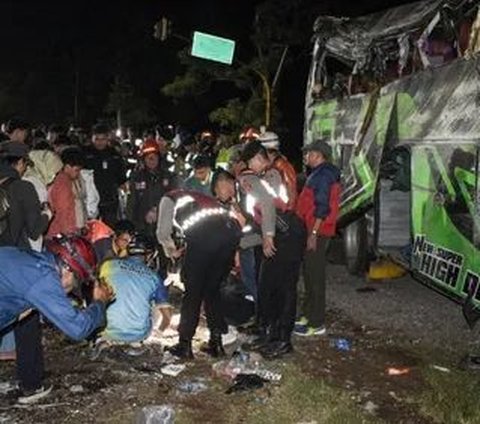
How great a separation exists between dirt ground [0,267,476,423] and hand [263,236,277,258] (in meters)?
0.91

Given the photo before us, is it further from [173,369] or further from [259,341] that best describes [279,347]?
[173,369]

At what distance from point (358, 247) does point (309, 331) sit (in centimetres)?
280

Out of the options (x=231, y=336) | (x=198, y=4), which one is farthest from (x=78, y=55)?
(x=231, y=336)

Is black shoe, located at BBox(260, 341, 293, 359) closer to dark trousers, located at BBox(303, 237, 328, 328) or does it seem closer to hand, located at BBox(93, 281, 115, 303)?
dark trousers, located at BBox(303, 237, 328, 328)

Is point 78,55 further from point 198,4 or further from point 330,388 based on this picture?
point 330,388

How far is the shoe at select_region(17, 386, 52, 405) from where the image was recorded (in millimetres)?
→ 5090

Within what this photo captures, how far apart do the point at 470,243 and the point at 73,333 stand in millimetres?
3740

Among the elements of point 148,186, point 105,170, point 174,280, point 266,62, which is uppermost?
→ point 266,62

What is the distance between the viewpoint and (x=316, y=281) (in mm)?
6957

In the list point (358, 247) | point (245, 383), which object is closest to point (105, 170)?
point (358, 247)

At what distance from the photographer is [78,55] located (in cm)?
4847

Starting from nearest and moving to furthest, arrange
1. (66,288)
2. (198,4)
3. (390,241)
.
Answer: (66,288)
(390,241)
(198,4)

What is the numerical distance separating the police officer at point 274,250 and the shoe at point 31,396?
1.90 meters

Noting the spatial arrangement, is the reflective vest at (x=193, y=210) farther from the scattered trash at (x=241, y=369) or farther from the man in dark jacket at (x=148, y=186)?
the man in dark jacket at (x=148, y=186)
